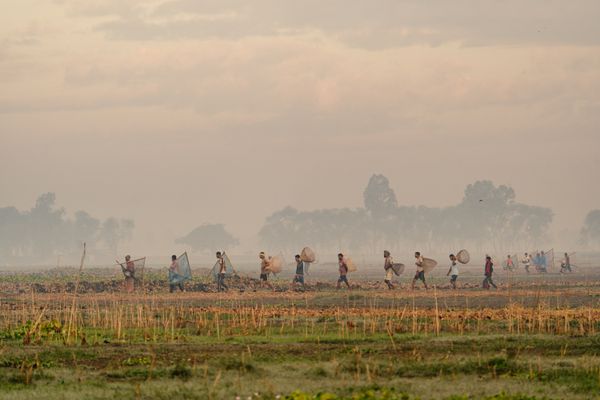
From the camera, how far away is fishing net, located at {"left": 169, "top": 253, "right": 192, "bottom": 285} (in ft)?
Answer: 169

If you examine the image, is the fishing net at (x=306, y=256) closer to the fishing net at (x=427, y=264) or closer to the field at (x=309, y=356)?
the fishing net at (x=427, y=264)

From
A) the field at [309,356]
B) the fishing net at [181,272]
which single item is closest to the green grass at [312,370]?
the field at [309,356]

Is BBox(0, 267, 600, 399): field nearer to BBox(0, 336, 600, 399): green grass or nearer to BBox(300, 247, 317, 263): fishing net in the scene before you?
BBox(0, 336, 600, 399): green grass

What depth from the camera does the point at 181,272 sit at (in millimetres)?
55688

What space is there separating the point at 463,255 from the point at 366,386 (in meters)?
41.2

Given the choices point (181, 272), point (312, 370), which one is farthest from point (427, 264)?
point (312, 370)

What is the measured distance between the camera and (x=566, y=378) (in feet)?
63.7

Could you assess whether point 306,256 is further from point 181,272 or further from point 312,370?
point 312,370

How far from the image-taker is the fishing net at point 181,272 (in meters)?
51.5

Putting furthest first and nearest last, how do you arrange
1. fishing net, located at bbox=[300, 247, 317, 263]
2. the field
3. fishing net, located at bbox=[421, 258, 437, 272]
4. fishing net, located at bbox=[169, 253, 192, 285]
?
1. fishing net, located at bbox=[300, 247, 317, 263]
2. fishing net, located at bbox=[169, 253, 192, 285]
3. fishing net, located at bbox=[421, 258, 437, 272]
4. the field

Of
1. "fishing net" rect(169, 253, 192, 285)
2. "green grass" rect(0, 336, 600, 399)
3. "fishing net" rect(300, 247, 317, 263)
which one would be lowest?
"green grass" rect(0, 336, 600, 399)

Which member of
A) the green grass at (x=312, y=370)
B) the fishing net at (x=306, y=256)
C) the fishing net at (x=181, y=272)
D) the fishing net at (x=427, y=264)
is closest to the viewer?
the green grass at (x=312, y=370)

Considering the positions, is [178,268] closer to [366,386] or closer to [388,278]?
[388,278]

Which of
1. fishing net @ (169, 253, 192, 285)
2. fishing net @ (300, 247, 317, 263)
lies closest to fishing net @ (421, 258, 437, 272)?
fishing net @ (300, 247, 317, 263)
